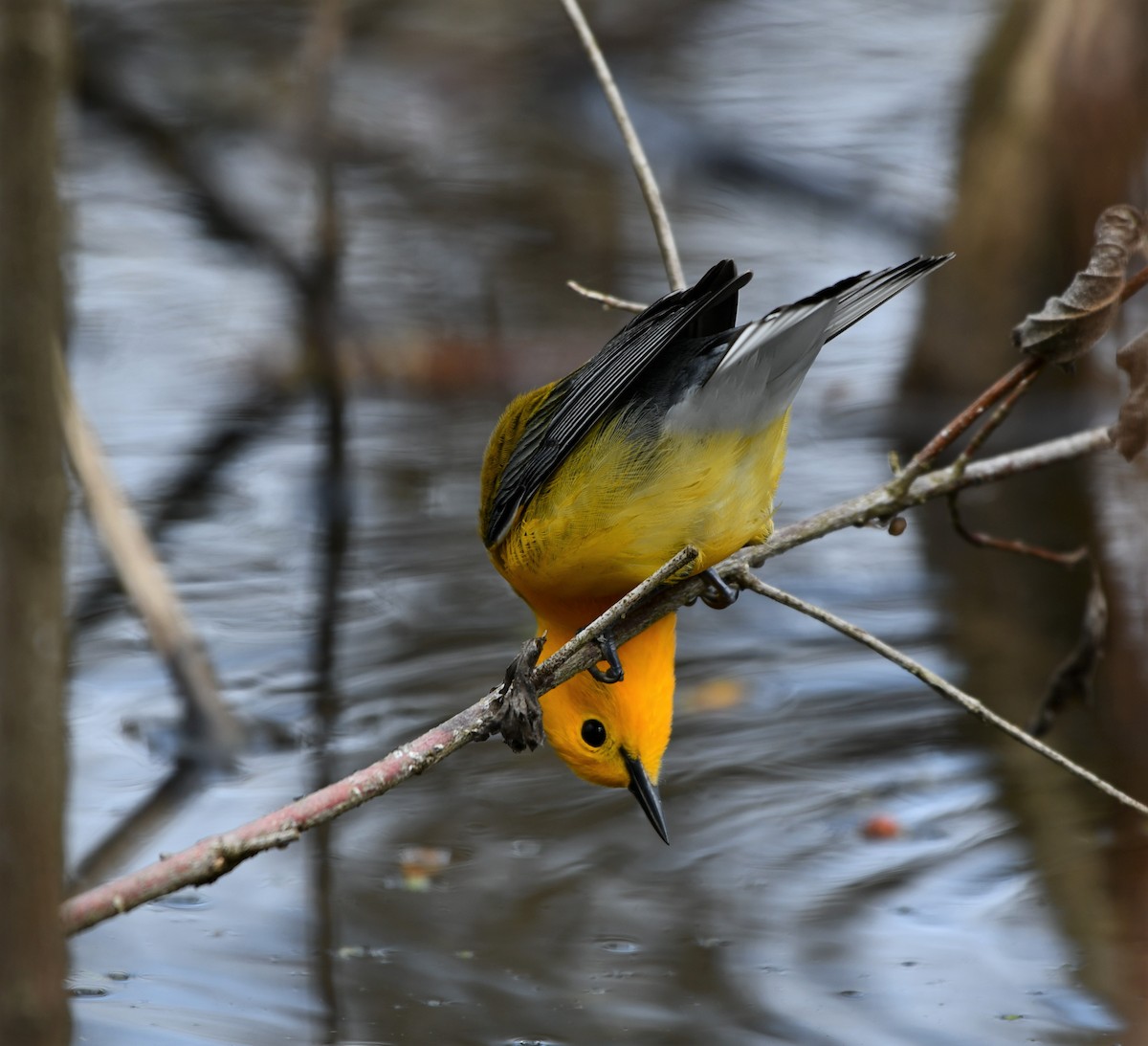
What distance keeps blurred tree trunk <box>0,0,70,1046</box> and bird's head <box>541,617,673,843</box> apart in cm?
189

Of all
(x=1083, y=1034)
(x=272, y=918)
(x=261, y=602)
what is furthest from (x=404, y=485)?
(x=1083, y=1034)

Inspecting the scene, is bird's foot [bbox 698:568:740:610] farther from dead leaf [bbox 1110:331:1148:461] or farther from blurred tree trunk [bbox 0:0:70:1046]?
blurred tree trunk [bbox 0:0:70:1046]

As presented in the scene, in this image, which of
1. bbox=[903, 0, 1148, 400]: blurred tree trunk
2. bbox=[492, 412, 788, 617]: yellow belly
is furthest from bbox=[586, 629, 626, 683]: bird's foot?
bbox=[903, 0, 1148, 400]: blurred tree trunk

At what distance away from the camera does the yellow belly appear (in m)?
3.08

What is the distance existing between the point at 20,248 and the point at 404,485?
695cm

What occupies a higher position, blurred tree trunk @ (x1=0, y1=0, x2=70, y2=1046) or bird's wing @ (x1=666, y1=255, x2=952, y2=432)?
blurred tree trunk @ (x1=0, y1=0, x2=70, y2=1046)

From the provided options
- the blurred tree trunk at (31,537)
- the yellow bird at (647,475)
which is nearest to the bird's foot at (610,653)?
the yellow bird at (647,475)

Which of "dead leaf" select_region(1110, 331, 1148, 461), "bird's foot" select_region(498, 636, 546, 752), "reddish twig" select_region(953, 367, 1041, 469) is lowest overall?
"bird's foot" select_region(498, 636, 546, 752)

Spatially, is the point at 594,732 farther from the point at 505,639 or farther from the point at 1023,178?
the point at 1023,178

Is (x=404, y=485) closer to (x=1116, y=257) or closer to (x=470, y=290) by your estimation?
(x=470, y=290)

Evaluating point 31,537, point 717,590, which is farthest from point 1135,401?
point 31,537

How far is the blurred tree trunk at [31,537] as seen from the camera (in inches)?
58.8

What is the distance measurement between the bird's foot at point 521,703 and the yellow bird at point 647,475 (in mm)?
274

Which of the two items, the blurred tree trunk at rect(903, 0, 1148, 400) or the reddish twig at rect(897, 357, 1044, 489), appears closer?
the reddish twig at rect(897, 357, 1044, 489)
